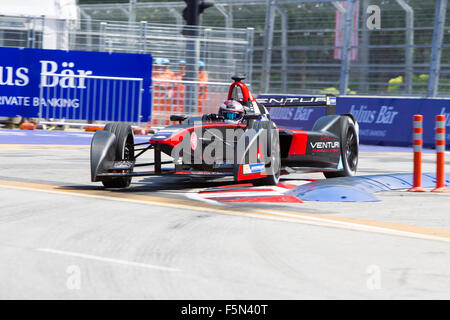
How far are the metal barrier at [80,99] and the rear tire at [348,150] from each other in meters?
10.5

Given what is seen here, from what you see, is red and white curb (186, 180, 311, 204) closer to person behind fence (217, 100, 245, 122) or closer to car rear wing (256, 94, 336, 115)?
person behind fence (217, 100, 245, 122)

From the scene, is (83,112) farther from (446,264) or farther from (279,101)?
(446,264)

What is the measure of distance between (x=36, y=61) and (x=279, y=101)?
11.1 m

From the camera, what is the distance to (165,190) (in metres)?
10.8

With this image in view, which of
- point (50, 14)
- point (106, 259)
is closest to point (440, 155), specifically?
point (106, 259)

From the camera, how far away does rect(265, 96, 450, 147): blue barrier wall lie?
841 inches

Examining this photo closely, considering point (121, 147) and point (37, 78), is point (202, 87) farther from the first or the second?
point (121, 147)

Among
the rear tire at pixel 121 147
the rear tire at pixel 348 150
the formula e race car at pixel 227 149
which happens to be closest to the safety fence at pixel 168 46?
the rear tire at pixel 348 150

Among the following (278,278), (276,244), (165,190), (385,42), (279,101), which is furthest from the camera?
(385,42)

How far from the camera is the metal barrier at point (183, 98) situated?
→ 78.5ft

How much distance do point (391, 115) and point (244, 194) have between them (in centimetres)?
1277

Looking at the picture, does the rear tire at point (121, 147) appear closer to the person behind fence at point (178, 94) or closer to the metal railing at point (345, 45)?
the metal railing at point (345, 45)

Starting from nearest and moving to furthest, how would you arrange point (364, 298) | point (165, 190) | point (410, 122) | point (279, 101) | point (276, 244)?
point (364, 298) < point (276, 244) < point (165, 190) < point (279, 101) < point (410, 122)

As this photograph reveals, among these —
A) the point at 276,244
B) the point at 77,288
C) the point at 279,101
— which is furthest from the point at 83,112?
the point at 77,288
